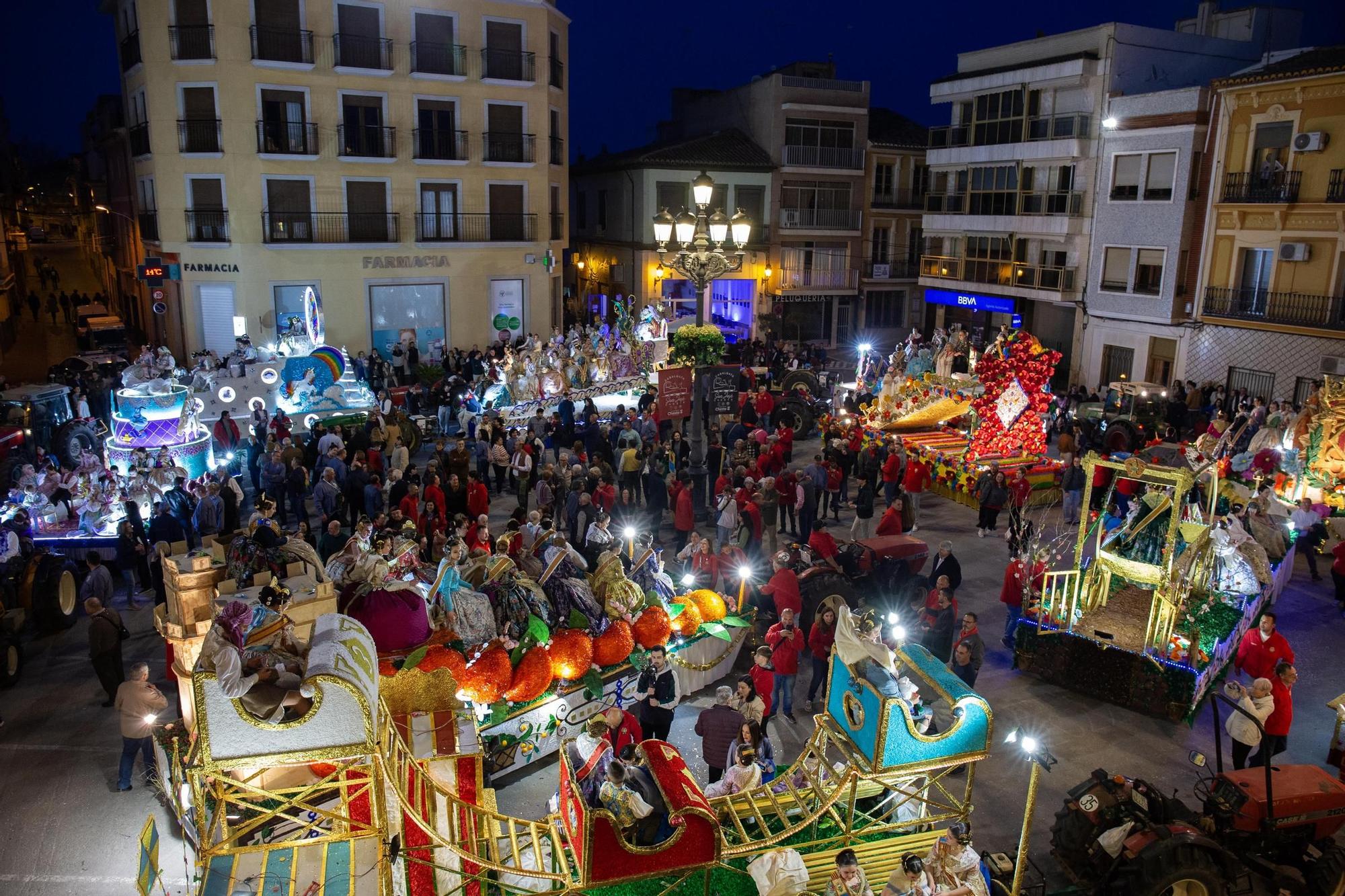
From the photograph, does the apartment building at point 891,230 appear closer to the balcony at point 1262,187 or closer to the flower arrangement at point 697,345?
the balcony at point 1262,187

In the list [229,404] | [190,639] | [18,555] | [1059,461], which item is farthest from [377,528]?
[1059,461]

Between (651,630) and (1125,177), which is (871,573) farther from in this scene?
(1125,177)

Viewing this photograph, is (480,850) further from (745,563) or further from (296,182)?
(296,182)

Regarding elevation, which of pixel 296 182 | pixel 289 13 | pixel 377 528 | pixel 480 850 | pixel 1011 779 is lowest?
pixel 1011 779

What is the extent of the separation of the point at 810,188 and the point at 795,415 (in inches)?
710

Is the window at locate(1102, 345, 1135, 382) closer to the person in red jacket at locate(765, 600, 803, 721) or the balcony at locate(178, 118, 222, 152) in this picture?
the person in red jacket at locate(765, 600, 803, 721)

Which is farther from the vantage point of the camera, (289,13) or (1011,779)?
(289,13)

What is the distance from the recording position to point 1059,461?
19.0 metres

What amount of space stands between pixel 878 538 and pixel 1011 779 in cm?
469

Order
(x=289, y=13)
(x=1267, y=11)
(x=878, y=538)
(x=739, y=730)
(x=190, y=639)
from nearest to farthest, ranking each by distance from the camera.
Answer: (x=190, y=639) < (x=739, y=730) < (x=878, y=538) < (x=289, y=13) < (x=1267, y=11)

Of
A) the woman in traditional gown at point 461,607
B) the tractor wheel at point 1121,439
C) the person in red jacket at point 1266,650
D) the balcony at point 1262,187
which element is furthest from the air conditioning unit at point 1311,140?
the woman in traditional gown at point 461,607

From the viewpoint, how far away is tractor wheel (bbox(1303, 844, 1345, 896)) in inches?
294

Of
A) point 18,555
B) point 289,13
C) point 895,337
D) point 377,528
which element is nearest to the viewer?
point 377,528

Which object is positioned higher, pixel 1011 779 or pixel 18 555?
pixel 18 555
